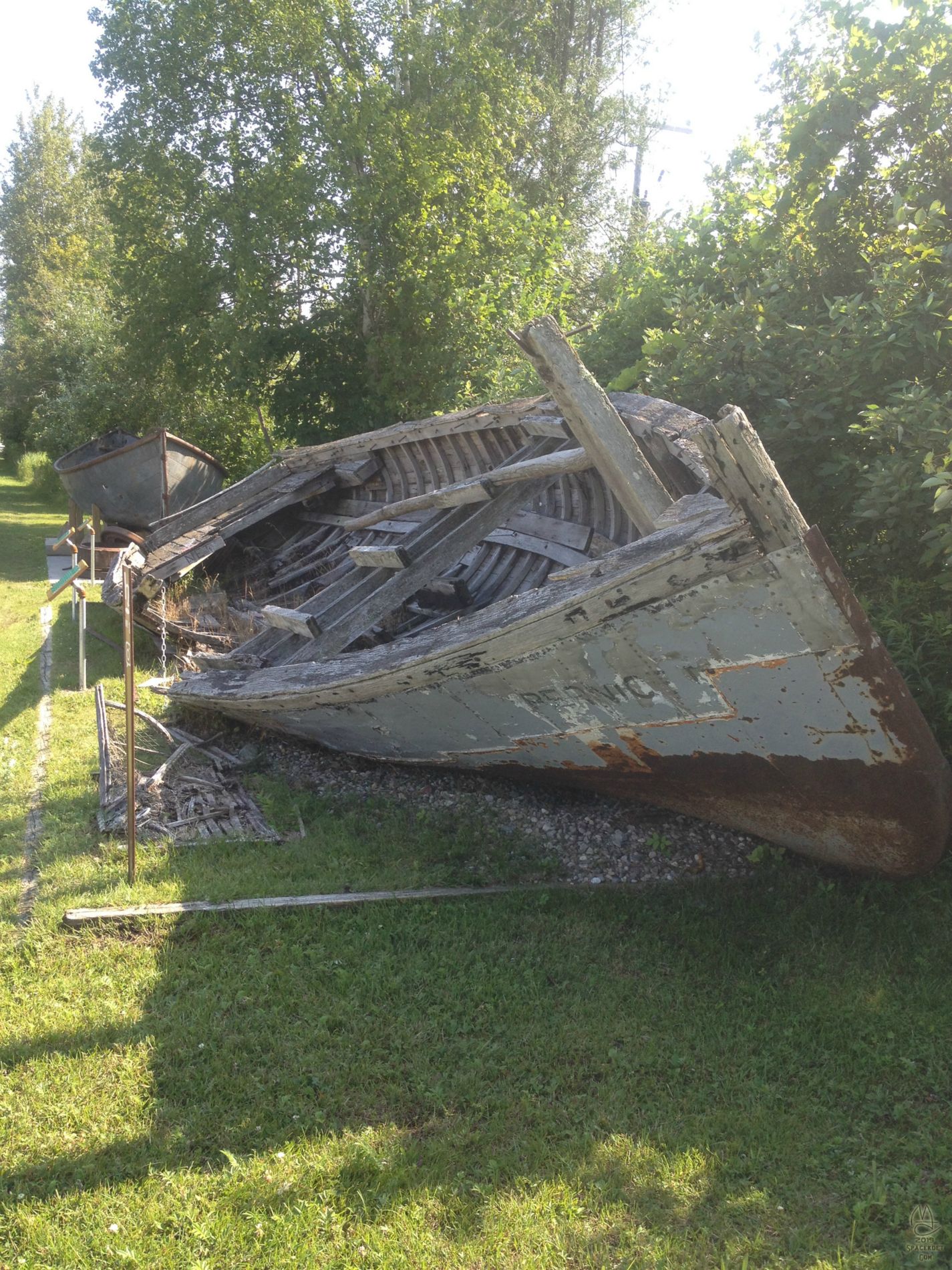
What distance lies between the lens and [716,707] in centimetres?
352

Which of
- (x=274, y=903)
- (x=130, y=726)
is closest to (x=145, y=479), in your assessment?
(x=130, y=726)

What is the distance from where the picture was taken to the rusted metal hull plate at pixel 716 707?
3.13m

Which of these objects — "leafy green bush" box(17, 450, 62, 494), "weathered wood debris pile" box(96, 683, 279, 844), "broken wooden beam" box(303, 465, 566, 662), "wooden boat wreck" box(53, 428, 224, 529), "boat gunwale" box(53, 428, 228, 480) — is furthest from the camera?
"leafy green bush" box(17, 450, 62, 494)

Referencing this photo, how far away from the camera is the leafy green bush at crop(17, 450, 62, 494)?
22.3m

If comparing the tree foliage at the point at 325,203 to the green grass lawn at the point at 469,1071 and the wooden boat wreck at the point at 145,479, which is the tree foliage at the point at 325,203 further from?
the green grass lawn at the point at 469,1071

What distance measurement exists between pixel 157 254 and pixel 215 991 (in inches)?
526

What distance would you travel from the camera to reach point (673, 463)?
5074mm

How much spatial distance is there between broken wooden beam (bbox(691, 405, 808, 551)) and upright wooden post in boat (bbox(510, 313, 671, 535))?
923 millimetres

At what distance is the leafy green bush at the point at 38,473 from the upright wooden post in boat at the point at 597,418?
62.7 ft

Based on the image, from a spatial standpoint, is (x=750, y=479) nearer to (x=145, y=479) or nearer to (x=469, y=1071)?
(x=469, y=1071)

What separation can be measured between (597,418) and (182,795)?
3.22 meters

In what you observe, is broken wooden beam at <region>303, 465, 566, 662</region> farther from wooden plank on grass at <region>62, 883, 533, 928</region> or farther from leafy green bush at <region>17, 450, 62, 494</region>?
leafy green bush at <region>17, 450, 62, 494</region>

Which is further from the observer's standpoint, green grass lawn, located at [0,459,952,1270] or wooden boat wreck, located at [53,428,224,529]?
wooden boat wreck, located at [53,428,224,529]

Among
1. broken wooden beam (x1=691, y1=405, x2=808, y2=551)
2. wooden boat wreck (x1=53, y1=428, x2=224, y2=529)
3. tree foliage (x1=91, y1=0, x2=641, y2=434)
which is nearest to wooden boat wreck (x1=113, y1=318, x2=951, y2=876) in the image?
broken wooden beam (x1=691, y1=405, x2=808, y2=551)
